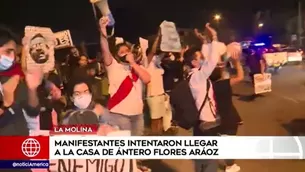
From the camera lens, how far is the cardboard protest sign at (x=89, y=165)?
5.29 feet

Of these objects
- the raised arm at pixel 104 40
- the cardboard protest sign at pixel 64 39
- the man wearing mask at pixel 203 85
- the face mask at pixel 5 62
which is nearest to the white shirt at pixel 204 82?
the man wearing mask at pixel 203 85

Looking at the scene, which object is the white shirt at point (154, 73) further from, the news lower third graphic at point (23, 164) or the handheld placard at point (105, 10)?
the news lower third graphic at point (23, 164)

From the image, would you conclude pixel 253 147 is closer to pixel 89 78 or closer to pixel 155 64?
pixel 155 64

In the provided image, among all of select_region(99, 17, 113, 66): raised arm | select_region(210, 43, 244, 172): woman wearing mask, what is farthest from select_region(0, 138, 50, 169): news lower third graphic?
select_region(210, 43, 244, 172): woman wearing mask

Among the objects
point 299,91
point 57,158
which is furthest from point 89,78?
point 299,91

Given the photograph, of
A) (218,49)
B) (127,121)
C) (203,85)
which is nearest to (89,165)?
(127,121)

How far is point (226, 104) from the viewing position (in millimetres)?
1579

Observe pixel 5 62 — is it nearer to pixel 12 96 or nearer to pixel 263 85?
pixel 12 96

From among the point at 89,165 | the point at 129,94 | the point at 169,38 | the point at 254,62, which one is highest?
the point at 169,38

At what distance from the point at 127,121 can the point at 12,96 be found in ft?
1.52

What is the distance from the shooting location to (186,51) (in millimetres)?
1564

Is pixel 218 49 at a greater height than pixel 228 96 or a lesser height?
greater

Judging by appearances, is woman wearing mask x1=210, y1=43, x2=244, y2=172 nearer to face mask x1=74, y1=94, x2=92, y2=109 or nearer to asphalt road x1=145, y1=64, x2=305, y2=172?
asphalt road x1=145, y1=64, x2=305, y2=172

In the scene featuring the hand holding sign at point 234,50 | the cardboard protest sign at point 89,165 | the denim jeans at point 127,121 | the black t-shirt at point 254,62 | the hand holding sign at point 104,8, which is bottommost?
the cardboard protest sign at point 89,165
